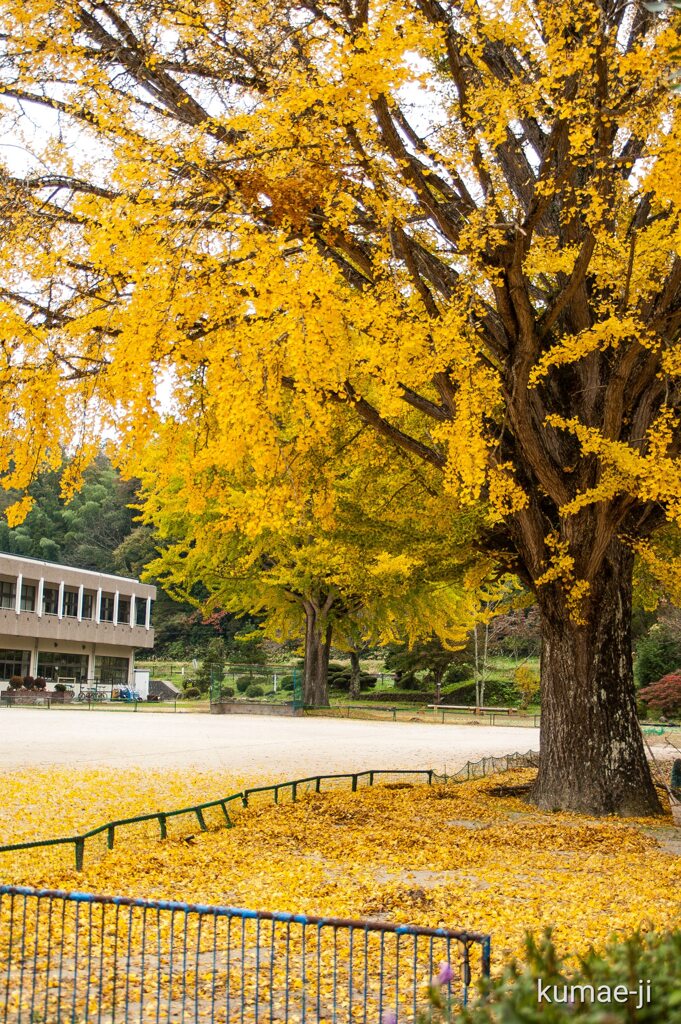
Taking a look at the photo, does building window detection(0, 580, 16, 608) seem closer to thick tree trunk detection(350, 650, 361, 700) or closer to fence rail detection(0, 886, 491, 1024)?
thick tree trunk detection(350, 650, 361, 700)

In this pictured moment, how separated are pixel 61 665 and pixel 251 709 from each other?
20183 mm

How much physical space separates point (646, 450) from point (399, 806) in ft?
17.8

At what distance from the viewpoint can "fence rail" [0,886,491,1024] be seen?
4.54 m

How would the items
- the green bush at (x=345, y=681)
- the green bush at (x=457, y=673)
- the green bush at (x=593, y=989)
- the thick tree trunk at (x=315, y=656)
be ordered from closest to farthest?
the green bush at (x=593, y=989) < the thick tree trunk at (x=315, y=656) < the green bush at (x=457, y=673) < the green bush at (x=345, y=681)

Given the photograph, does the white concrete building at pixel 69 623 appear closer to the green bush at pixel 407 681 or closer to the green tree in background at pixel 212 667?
the green tree in background at pixel 212 667

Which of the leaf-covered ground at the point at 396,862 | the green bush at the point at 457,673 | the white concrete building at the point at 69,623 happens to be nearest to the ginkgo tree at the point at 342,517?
the leaf-covered ground at the point at 396,862

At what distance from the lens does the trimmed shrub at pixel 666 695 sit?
3331cm

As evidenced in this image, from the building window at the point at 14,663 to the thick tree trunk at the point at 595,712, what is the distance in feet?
137

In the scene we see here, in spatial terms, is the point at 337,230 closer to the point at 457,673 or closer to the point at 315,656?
the point at 315,656

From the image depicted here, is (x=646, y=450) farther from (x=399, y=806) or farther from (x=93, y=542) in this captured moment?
(x=93, y=542)

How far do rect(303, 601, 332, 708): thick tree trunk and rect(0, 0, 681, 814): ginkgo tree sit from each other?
81.1 ft

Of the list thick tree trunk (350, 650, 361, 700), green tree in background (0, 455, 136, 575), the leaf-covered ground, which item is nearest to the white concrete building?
thick tree trunk (350, 650, 361, 700)

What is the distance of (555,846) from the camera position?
979 centimetres

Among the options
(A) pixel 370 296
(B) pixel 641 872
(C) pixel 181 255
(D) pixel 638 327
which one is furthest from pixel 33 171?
(B) pixel 641 872
